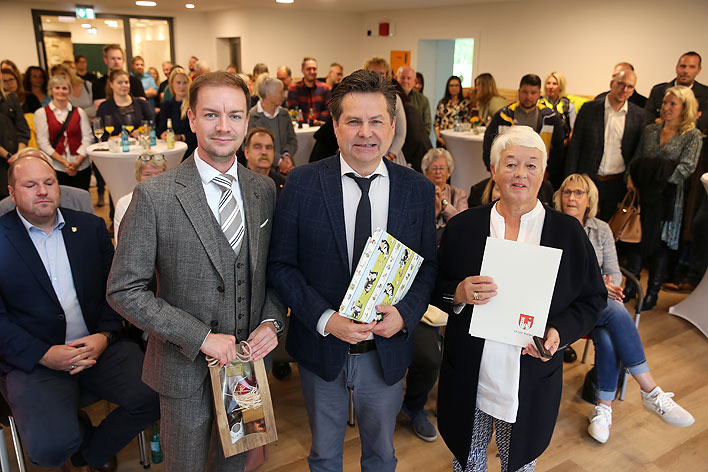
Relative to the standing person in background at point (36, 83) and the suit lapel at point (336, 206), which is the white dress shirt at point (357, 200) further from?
the standing person in background at point (36, 83)

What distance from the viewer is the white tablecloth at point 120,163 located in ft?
16.7

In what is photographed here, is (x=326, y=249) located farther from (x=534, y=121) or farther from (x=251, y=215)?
(x=534, y=121)

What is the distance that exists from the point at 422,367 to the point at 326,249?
1.32 m

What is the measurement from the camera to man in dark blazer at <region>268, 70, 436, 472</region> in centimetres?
173

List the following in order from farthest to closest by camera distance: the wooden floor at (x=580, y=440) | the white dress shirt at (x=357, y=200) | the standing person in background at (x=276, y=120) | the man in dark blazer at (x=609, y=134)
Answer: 1. the standing person in background at (x=276, y=120)
2. the man in dark blazer at (x=609, y=134)
3. the wooden floor at (x=580, y=440)
4. the white dress shirt at (x=357, y=200)

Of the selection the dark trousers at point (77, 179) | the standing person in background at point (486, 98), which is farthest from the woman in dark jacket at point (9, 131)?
the standing person in background at point (486, 98)

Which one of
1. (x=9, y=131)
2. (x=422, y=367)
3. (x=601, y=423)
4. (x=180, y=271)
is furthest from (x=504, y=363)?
(x=9, y=131)

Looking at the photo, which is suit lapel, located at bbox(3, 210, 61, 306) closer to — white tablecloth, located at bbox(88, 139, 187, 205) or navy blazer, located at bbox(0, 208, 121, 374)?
navy blazer, located at bbox(0, 208, 121, 374)

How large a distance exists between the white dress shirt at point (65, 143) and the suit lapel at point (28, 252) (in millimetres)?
3452

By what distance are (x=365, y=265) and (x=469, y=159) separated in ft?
16.9

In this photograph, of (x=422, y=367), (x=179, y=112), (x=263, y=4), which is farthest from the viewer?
(x=263, y=4)

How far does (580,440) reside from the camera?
2.99 meters

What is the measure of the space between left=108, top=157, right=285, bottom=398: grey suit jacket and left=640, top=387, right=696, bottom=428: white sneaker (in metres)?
2.34

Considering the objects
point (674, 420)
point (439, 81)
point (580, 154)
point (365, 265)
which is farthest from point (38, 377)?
point (439, 81)
